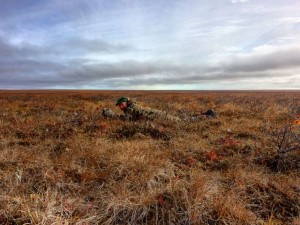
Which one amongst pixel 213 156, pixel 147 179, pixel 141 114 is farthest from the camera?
pixel 141 114

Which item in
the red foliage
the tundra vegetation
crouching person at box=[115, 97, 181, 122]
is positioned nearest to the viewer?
the tundra vegetation

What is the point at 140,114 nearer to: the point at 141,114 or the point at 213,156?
the point at 141,114

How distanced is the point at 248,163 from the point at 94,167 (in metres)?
3.63

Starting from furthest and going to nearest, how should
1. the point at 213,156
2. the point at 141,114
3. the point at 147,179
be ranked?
the point at 141,114 < the point at 213,156 < the point at 147,179

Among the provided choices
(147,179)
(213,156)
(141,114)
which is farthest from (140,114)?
(147,179)

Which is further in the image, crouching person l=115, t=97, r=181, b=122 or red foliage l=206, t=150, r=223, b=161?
crouching person l=115, t=97, r=181, b=122

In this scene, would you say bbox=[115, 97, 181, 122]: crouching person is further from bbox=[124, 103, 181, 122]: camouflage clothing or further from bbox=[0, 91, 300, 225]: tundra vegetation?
bbox=[0, 91, 300, 225]: tundra vegetation

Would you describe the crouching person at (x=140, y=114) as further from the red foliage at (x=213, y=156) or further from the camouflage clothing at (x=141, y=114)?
the red foliage at (x=213, y=156)

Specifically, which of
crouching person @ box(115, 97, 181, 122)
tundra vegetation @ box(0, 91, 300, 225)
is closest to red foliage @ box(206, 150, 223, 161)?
tundra vegetation @ box(0, 91, 300, 225)

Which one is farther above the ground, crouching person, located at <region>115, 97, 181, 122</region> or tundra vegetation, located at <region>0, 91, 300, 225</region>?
crouching person, located at <region>115, 97, 181, 122</region>

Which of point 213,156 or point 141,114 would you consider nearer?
point 213,156

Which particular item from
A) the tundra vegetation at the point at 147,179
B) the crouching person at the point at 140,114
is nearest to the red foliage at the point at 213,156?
the tundra vegetation at the point at 147,179

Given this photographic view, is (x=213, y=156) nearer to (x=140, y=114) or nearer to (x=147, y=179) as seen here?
(x=147, y=179)

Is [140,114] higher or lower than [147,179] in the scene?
higher
